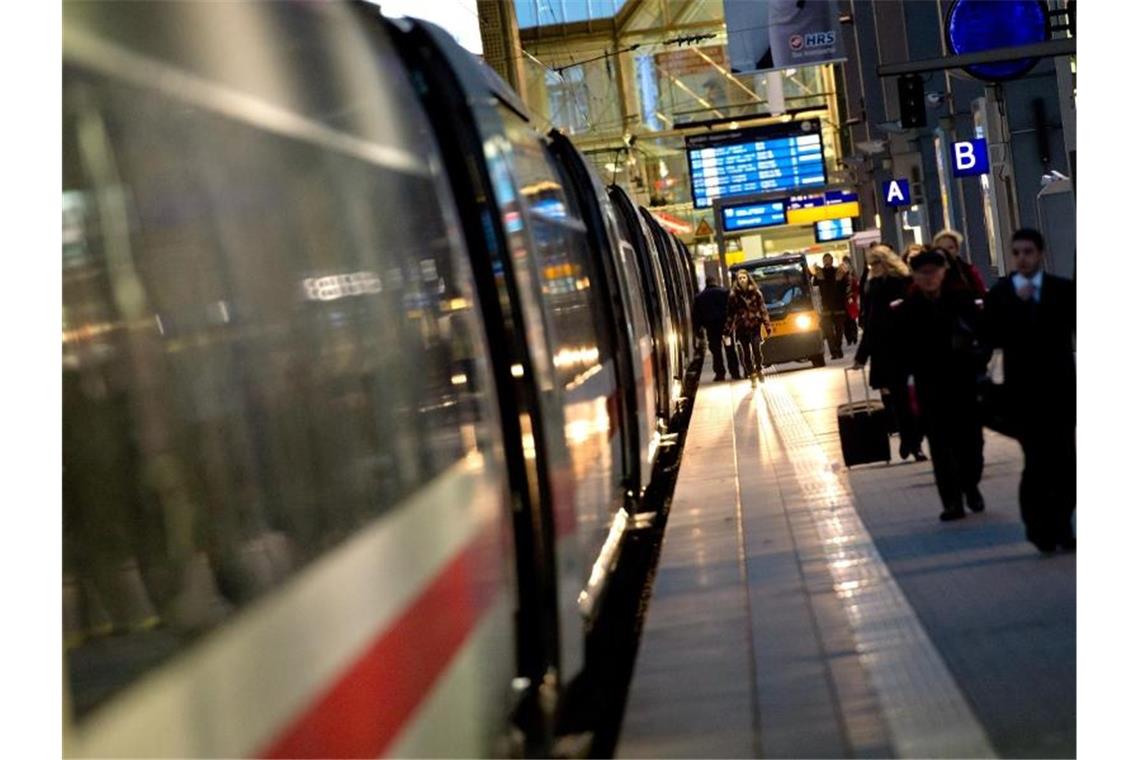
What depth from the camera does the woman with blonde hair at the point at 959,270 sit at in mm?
6992

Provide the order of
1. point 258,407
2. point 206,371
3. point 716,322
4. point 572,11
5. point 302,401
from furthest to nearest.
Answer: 1. point 572,11
2. point 716,322
3. point 302,401
4. point 258,407
5. point 206,371

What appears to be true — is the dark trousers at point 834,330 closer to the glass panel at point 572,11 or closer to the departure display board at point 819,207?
the departure display board at point 819,207

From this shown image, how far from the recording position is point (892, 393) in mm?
8031

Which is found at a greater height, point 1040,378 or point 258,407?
point 258,407

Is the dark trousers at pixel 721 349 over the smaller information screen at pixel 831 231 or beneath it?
beneath

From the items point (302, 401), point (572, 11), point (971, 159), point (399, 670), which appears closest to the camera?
point (302, 401)

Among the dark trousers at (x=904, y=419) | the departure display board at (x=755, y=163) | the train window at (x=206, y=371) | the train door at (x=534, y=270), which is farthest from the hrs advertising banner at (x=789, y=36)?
the train window at (x=206, y=371)

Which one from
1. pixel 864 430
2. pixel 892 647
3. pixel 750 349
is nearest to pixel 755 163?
pixel 750 349

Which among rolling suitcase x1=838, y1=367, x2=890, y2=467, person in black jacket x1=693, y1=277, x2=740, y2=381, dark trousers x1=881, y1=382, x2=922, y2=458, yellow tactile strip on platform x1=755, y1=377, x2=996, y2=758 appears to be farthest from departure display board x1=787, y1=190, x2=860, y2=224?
dark trousers x1=881, y1=382, x2=922, y2=458

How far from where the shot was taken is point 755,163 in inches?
1916

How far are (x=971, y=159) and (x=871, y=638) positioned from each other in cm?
576

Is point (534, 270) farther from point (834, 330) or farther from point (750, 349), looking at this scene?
point (834, 330)

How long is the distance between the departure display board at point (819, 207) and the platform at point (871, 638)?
38.1 meters

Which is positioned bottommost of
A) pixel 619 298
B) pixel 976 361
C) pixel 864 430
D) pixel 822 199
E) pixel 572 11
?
pixel 864 430
